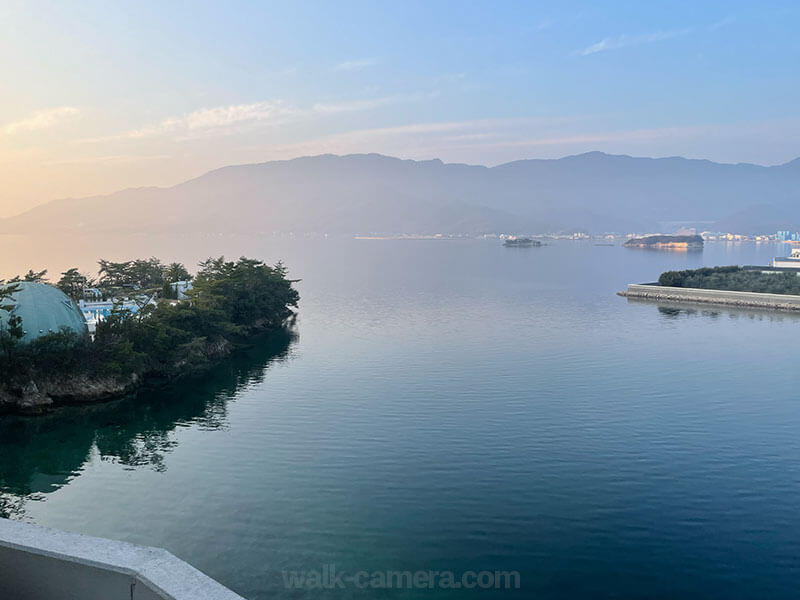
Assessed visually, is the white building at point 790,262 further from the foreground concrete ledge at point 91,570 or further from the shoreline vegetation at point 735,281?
the foreground concrete ledge at point 91,570

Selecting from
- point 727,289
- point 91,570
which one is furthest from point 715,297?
point 91,570

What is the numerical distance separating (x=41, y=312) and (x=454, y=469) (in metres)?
32.9

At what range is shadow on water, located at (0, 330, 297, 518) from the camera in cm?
3223

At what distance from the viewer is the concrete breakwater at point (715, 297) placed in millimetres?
96562

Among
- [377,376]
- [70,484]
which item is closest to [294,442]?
[70,484]

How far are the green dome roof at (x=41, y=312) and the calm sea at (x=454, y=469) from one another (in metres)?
6.85

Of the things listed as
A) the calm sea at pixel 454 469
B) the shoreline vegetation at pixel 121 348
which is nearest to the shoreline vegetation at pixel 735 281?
the calm sea at pixel 454 469

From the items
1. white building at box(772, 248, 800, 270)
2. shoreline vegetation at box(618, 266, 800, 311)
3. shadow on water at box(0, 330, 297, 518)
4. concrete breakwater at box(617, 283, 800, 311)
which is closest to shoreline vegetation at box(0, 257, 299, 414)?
shadow on water at box(0, 330, 297, 518)

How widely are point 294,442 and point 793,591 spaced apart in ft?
84.1

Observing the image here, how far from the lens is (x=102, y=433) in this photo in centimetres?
3941

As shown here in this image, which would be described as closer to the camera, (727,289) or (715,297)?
(715,297)

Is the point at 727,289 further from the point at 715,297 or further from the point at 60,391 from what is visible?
the point at 60,391

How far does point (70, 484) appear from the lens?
104ft

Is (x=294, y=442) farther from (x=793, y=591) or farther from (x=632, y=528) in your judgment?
(x=793, y=591)
